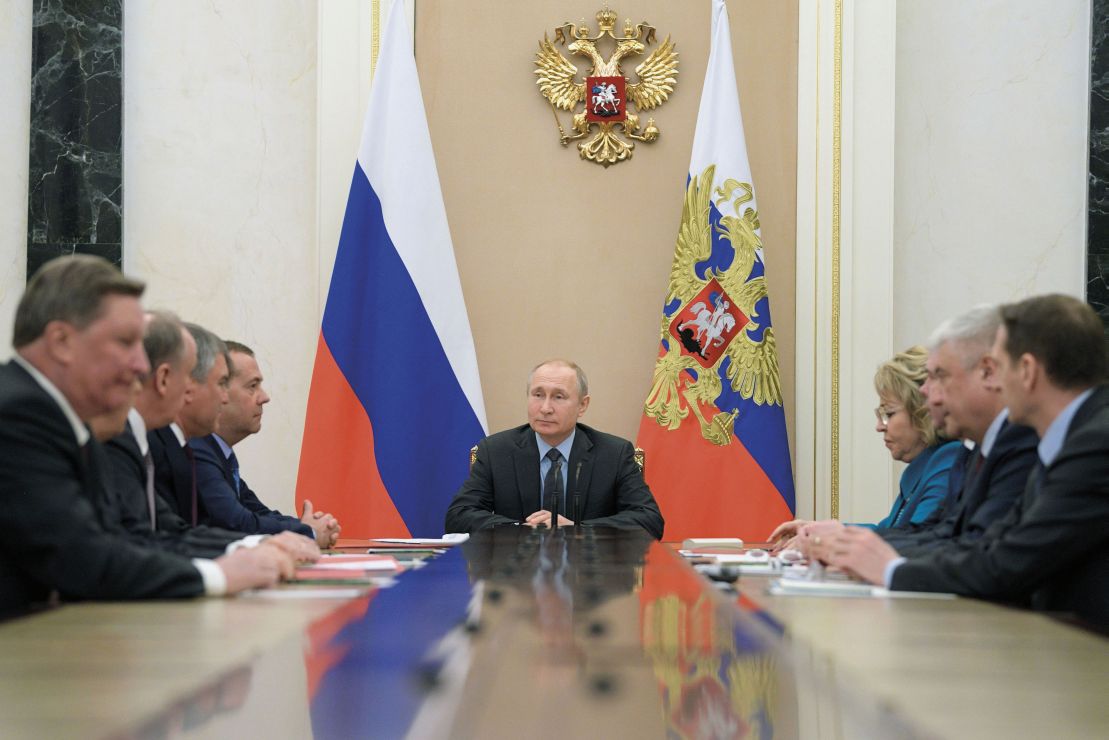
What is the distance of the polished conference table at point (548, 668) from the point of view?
4.53ft

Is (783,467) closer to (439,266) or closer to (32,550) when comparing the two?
(439,266)

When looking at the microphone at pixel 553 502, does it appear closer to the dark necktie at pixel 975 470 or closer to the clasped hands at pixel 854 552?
the dark necktie at pixel 975 470

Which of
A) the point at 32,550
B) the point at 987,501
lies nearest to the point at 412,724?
the point at 32,550

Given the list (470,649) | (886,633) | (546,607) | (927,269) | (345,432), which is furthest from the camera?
(927,269)

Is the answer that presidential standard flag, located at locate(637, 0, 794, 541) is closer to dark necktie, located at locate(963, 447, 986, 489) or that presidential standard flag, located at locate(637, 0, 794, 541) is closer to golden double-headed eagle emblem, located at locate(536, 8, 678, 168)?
golden double-headed eagle emblem, located at locate(536, 8, 678, 168)

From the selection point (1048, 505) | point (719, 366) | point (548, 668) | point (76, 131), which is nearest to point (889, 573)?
point (1048, 505)

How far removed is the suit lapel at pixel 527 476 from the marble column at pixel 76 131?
2.41 meters

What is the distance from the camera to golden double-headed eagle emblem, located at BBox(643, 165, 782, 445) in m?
6.32

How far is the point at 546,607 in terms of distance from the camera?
232cm

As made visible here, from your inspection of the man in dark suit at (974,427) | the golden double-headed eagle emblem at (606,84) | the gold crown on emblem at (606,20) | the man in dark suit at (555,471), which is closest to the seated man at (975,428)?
the man in dark suit at (974,427)

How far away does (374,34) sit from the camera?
6.50m

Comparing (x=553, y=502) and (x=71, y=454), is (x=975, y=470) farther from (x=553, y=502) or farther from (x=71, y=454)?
(x=71, y=454)

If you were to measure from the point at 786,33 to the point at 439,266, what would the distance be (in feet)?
7.34

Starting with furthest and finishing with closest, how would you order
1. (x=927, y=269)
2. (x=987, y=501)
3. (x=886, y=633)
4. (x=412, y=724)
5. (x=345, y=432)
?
(x=927, y=269), (x=345, y=432), (x=987, y=501), (x=886, y=633), (x=412, y=724)
